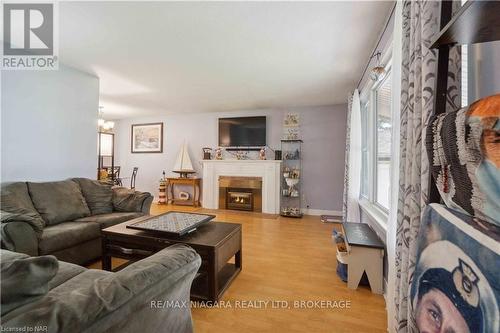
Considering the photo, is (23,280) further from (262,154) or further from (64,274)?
(262,154)

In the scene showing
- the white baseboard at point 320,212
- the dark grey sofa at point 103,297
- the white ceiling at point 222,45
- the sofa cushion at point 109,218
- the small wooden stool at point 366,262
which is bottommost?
the white baseboard at point 320,212

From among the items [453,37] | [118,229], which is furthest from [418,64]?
[118,229]

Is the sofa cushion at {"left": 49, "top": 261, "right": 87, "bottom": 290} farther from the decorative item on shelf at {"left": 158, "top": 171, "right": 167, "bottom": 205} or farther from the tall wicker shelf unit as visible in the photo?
the decorative item on shelf at {"left": 158, "top": 171, "right": 167, "bottom": 205}

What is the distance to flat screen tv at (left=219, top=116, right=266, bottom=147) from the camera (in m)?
5.22

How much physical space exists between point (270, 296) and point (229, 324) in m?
0.45

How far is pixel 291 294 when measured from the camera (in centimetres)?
192

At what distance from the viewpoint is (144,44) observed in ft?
7.83

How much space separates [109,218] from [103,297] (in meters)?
2.18

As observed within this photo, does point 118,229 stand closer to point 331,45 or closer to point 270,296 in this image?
→ point 270,296

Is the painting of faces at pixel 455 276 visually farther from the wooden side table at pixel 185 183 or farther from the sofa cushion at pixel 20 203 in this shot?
the wooden side table at pixel 185 183

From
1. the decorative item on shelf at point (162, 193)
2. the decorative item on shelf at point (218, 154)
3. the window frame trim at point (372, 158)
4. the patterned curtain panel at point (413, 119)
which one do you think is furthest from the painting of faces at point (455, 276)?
the decorative item on shelf at point (162, 193)

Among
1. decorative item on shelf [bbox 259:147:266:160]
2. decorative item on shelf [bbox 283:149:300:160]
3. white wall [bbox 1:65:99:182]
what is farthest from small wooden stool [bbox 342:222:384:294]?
white wall [bbox 1:65:99:182]

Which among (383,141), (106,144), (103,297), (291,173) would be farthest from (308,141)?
(103,297)

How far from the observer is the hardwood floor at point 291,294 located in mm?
1569
